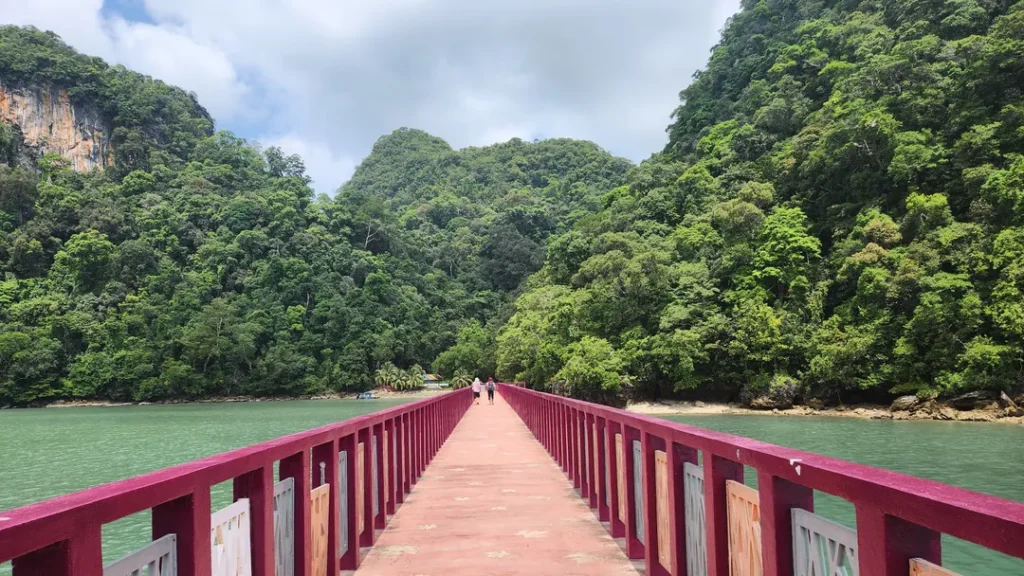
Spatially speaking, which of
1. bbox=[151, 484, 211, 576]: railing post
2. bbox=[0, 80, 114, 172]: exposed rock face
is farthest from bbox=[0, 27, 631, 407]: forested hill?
bbox=[151, 484, 211, 576]: railing post

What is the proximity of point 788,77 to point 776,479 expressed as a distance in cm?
6877

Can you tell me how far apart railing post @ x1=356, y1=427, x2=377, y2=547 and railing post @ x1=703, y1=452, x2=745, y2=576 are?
9.23 ft

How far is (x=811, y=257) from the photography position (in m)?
45.2

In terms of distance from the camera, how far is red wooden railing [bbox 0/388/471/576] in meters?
1.61

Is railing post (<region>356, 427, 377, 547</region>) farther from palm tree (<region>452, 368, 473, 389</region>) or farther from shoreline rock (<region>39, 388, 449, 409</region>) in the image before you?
palm tree (<region>452, 368, 473, 389</region>)

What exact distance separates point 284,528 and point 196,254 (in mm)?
99435

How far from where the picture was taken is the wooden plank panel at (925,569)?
1578mm

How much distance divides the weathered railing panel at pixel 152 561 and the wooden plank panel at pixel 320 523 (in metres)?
1.48

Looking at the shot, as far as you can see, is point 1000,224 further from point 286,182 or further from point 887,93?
point 286,182

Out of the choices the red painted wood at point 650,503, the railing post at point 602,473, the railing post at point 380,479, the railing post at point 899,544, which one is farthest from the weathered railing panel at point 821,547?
the railing post at point 380,479

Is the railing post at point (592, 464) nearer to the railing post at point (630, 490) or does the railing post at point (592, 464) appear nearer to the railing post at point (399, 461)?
the railing post at point (630, 490)

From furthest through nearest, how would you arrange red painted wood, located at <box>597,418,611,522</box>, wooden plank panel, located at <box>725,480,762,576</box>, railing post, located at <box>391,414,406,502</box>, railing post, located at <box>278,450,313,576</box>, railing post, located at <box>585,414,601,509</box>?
railing post, located at <box>391,414,406,502</box>, railing post, located at <box>585,414,601,509</box>, red painted wood, located at <box>597,418,611,522</box>, railing post, located at <box>278,450,313,576</box>, wooden plank panel, located at <box>725,480,762,576</box>

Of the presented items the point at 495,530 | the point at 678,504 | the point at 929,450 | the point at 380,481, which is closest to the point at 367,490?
the point at 380,481

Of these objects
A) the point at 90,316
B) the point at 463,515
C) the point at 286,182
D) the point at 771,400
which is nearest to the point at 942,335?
the point at 771,400
